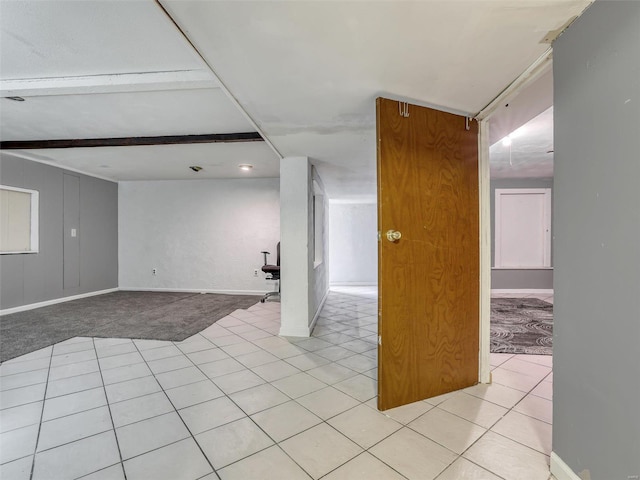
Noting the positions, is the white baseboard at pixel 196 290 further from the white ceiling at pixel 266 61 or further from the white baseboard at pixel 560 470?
the white baseboard at pixel 560 470

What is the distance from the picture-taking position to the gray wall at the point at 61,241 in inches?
178

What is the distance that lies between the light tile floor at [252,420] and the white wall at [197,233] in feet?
11.4

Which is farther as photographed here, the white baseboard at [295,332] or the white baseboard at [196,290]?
the white baseboard at [196,290]

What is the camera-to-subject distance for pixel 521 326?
382cm

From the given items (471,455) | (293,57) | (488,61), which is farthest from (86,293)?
(488,61)

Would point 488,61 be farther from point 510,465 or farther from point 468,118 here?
point 510,465

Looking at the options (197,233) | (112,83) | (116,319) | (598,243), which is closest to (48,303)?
(116,319)

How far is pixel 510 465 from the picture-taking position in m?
1.44

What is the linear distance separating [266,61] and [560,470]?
2.51 metres

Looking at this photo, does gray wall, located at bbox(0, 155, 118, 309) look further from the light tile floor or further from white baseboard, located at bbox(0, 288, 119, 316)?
the light tile floor

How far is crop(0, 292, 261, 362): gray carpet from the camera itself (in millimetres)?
3410

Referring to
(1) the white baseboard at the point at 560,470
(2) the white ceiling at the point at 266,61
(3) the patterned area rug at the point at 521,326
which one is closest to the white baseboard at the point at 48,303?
(2) the white ceiling at the point at 266,61

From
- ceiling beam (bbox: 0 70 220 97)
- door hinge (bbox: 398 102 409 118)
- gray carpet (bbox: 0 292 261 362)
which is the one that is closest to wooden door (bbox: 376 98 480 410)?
door hinge (bbox: 398 102 409 118)

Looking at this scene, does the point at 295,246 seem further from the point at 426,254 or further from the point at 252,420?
the point at 252,420
